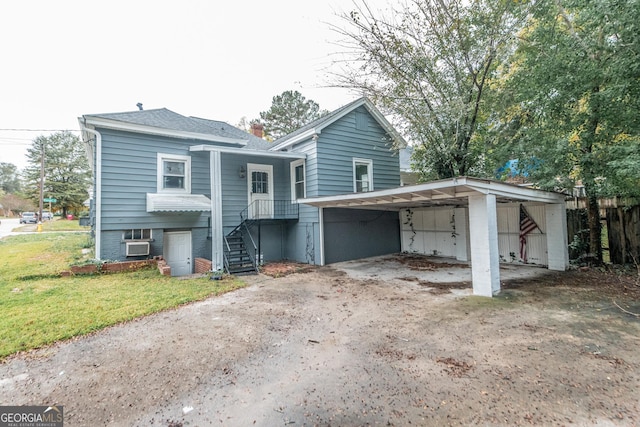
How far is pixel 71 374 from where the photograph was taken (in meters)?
2.99

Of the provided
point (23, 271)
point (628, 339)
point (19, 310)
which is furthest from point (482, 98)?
point (23, 271)

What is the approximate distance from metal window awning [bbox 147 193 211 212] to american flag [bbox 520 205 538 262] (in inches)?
387

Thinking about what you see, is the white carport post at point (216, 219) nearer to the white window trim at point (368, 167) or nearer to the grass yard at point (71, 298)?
the grass yard at point (71, 298)

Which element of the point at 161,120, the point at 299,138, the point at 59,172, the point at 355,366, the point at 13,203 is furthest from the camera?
the point at 13,203

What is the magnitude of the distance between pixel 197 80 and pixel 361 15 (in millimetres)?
9631

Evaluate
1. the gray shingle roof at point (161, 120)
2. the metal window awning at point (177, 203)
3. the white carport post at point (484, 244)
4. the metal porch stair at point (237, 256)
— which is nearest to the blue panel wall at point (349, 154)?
the metal porch stair at point (237, 256)

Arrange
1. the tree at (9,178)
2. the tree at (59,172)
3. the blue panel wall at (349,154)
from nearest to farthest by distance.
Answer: the blue panel wall at (349,154)
the tree at (59,172)
the tree at (9,178)

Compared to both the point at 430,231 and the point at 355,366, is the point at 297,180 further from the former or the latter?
the point at 355,366

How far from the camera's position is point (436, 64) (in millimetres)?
8750

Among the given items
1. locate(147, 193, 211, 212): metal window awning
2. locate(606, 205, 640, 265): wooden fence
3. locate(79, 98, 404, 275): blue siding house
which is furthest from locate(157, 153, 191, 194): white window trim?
locate(606, 205, 640, 265): wooden fence

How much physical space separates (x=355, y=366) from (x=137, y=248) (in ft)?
25.7

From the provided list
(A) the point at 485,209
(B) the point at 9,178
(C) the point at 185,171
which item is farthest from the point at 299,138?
(B) the point at 9,178

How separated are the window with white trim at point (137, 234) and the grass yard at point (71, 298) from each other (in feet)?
3.93

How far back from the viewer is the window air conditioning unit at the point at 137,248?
26.7ft
